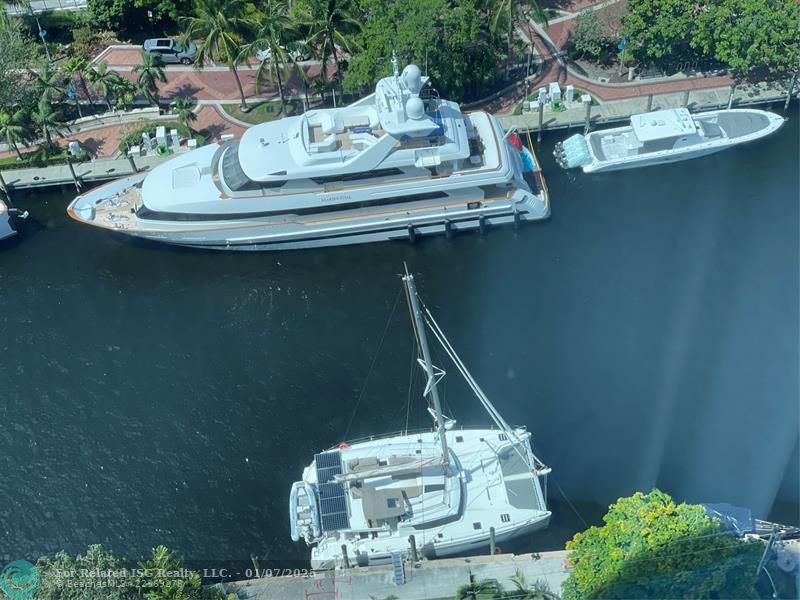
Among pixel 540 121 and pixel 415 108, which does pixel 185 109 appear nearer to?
pixel 415 108

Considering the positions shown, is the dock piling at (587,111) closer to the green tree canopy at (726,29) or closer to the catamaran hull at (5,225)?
the green tree canopy at (726,29)

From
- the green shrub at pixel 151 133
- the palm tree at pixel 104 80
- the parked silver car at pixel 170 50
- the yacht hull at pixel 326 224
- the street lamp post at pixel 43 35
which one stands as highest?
the street lamp post at pixel 43 35

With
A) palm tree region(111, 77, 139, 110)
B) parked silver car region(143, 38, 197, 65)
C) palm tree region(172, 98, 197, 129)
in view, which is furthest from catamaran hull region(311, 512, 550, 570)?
parked silver car region(143, 38, 197, 65)

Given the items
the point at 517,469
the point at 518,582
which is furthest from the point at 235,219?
the point at 518,582

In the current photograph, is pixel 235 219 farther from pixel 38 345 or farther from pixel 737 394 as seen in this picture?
pixel 737 394

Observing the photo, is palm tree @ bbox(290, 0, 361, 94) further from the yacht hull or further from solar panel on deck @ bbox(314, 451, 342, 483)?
solar panel on deck @ bbox(314, 451, 342, 483)

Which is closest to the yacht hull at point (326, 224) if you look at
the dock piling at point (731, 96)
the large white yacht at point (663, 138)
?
the large white yacht at point (663, 138)

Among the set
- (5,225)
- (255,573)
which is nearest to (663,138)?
(255,573)
